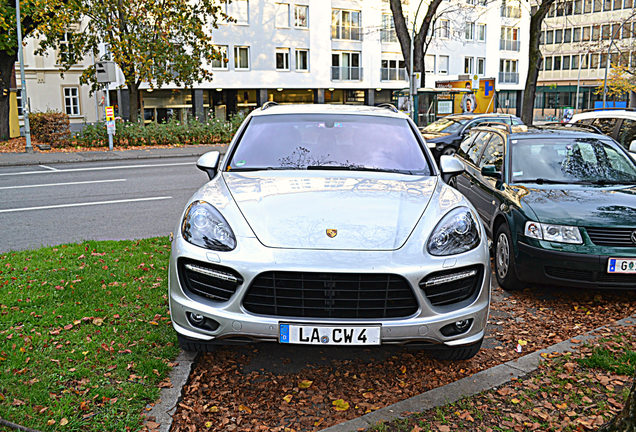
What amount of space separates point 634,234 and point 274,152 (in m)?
3.29

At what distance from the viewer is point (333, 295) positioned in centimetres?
336

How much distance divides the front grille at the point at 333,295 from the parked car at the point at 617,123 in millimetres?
9046

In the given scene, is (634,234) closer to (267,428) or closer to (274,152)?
(274,152)

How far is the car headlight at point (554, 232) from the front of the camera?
5.39 metres

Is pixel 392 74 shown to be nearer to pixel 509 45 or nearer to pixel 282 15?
pixel 282 15

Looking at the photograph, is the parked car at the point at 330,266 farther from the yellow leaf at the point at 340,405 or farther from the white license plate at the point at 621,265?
the white license plate at the point at 621,265

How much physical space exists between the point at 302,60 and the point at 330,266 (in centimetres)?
4545

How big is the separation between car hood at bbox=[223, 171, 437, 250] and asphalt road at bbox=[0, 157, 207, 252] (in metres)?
4.68

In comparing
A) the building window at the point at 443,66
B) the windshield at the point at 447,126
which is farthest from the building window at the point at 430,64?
the windshield at the point at 447,126

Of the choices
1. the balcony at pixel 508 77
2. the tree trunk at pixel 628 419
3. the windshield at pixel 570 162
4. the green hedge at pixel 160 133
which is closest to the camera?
the tree trunk at pixel 628 419

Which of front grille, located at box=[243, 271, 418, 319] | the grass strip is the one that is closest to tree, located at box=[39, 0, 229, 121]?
the grass strip

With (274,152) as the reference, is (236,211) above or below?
below

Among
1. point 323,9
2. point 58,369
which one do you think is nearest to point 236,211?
point 58,369

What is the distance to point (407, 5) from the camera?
174 feet
